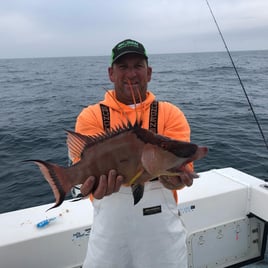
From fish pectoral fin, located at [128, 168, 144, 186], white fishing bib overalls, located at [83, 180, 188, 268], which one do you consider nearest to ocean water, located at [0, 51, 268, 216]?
white fishing bib overalls, located at [83, 180, 188, 268]

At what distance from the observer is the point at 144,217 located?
2729mm

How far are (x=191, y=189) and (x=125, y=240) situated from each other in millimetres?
1912

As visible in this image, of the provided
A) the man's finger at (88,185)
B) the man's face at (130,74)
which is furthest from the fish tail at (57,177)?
the man's face at (130,74)

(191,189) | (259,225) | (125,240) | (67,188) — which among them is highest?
(67,188)

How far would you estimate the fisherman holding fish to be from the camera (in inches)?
107

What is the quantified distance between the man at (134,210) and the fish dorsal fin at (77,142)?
38 cm

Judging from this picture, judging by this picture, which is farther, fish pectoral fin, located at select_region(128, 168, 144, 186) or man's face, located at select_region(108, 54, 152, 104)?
man's face, located at select_region(108, 54, 152, 104)

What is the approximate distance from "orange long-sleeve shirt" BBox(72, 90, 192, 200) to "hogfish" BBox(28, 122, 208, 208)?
1.60 ft

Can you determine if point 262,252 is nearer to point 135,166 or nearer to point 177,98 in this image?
point 135,166

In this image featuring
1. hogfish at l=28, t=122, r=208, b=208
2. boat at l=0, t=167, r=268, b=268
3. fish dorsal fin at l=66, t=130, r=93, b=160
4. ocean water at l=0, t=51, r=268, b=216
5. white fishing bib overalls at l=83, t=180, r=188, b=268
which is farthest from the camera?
ocean water at l=0, t=51, r=268, b=216

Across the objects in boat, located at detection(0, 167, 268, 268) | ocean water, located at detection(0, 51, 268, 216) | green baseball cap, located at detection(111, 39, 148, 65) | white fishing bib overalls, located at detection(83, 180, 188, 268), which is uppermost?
green baseball cap, located at detection(111, 39, 148, 65)

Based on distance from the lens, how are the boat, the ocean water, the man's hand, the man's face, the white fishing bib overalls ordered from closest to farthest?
the man's hand, the white fishing bib overalls, the man's face, the boat, the ocean water

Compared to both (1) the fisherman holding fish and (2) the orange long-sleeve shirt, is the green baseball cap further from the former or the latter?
(2) the orange long-sleeve shirt

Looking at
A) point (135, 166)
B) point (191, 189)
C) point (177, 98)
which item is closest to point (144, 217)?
point (135, 166)
